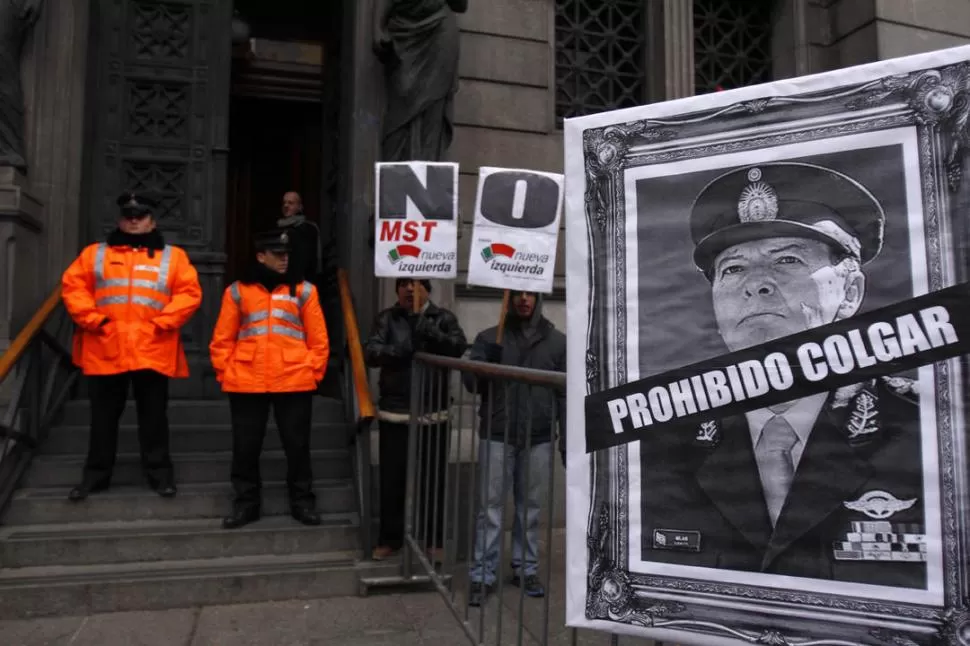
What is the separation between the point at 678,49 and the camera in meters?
8.48

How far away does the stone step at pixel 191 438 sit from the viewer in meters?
5.82

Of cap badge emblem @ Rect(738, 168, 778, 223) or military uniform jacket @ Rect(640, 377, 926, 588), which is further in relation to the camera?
cap badge emblem @ Rect(738, 168, 778, 223)

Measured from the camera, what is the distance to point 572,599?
6.48ft

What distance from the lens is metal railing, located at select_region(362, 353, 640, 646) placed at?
307 cm

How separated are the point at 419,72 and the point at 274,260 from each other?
2.51 metres

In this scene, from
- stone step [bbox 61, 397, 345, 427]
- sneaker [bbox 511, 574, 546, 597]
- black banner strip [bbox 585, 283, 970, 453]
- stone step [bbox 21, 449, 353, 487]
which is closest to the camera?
black banner strip [bbox 585, 283, 970, 453]

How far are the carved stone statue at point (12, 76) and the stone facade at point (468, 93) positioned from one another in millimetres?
134

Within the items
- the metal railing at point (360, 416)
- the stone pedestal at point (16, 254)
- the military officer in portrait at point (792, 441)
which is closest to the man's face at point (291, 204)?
the metal railing at point (360, 416)

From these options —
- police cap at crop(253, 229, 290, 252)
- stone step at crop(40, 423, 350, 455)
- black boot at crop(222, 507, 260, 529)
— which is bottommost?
black boot at crop(222, 507, 260, 529)

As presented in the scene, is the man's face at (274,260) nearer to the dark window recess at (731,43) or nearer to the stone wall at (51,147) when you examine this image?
the stone wall at (51,147)

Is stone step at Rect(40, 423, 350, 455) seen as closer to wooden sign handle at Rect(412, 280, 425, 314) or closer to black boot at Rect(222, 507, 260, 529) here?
black boot at Rect(222, 507, 260, 529)

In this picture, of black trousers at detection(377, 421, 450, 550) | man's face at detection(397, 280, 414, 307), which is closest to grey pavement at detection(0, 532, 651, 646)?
black trousers at detection(377, 421, 450, 550)

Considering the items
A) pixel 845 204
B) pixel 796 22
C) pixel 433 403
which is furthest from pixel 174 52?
pixel 845 204

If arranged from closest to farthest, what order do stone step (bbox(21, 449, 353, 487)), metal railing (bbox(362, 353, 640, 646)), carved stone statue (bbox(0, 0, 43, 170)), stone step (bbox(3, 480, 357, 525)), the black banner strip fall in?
the black banner strip → metal railing (bbox(362, 353, 640, 646)) → stone step (bbox(3, 480, 357, 525)) → stone step (bbox(21, 449, 353, 487)) → carved stone statue (bbox(0, 0, 43, 170))
